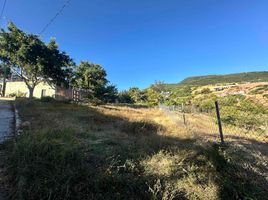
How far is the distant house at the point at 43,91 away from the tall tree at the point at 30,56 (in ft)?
9.61

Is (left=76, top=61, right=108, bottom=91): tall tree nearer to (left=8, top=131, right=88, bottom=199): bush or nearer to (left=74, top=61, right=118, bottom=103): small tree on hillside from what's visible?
(left=74, top=61, right=118, bottom=103): small tree on hillside

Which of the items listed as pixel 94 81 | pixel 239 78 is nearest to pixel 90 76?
pixel 94 81

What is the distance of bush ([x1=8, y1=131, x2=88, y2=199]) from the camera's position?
2850 millimetres

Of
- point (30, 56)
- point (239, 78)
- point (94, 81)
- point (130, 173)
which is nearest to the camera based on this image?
point (130, 173)

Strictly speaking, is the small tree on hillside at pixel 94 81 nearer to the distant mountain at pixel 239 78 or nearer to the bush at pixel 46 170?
the distant mountain at pixel 239 78

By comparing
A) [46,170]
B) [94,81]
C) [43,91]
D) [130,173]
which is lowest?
[130,173]

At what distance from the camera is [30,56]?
2223 centimetres

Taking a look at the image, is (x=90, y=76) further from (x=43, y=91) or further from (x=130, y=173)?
(x=130, y=173)

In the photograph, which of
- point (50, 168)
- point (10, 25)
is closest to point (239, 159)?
point (50, 168)

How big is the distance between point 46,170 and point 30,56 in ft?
71.5

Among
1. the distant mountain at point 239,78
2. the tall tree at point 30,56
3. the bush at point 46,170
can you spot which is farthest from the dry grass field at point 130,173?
the distant mountain at point 239,78

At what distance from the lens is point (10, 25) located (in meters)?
22.9

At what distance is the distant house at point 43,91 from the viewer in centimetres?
2811

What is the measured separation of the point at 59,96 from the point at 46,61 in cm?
652
